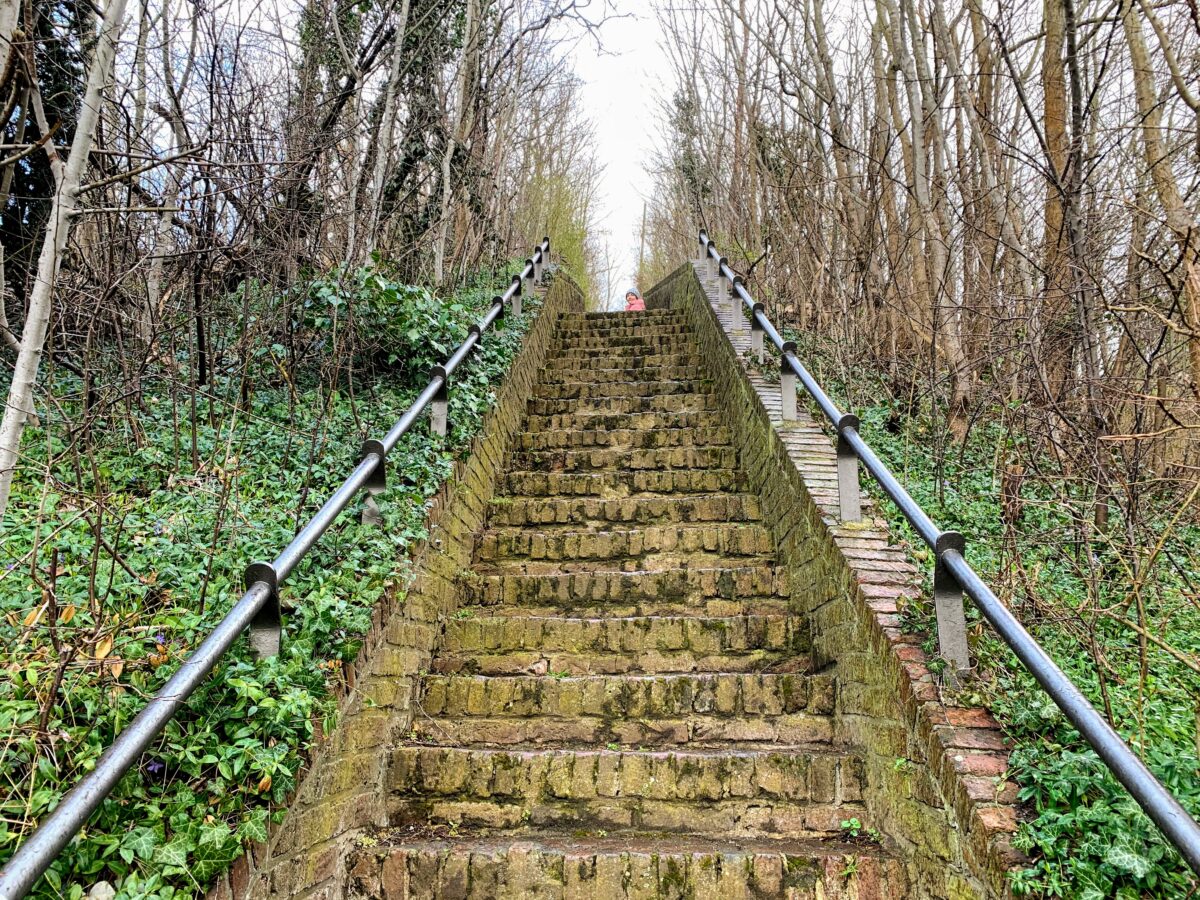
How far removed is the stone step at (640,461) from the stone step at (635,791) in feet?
8.43

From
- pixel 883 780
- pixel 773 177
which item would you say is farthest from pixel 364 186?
pixel 883 780

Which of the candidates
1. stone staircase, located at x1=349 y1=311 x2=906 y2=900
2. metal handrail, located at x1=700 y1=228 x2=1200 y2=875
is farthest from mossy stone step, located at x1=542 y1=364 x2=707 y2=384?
metal handrail, located at x1=700 y1=228 x2=1200 y2=875

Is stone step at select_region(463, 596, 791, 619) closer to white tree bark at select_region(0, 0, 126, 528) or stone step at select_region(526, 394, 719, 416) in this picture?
white tree bark at select_region(0, 0, 126, 528)

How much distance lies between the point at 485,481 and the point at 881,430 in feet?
8.91

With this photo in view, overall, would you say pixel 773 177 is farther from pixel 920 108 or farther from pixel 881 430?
pixel 881 430

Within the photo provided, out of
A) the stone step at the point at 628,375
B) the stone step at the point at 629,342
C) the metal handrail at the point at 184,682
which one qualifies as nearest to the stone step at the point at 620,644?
the metal handrail at the point at 184,682

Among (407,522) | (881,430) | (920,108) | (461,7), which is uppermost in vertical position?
(461,7)

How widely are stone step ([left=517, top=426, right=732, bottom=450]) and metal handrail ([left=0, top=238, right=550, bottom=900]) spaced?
2.24m

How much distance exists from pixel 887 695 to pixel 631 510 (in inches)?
89.3

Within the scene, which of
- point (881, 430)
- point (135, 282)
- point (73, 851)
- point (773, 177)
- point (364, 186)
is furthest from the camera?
point (773, 177)

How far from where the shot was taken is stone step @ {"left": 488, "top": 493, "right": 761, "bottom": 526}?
4617 mm

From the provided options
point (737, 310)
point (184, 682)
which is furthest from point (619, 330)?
point (184, 682)

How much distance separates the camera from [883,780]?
8.55 feet

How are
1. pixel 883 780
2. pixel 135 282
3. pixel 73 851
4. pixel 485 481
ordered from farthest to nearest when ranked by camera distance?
pixel 485 481 → pixel 135 282 → pixel 883 780 → pixel 73 851
